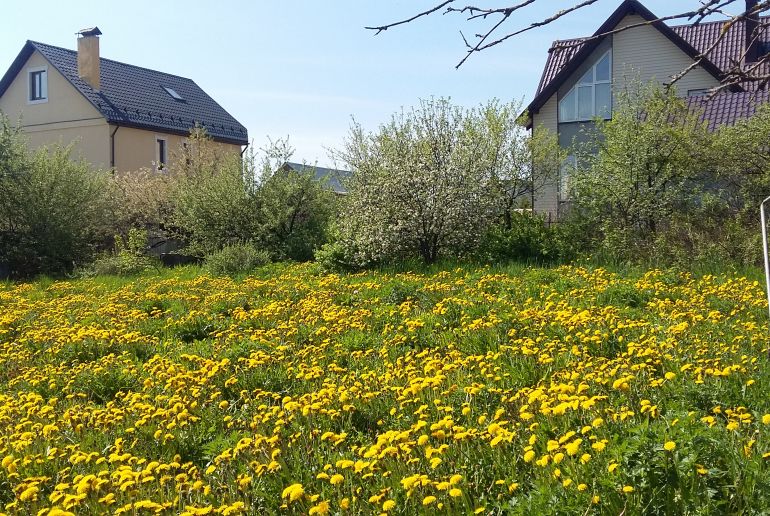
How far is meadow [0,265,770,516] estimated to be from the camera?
3.15 m

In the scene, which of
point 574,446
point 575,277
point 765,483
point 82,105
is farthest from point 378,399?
point 82,105

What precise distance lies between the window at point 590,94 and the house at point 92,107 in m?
14.1

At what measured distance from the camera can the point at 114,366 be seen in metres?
6.67

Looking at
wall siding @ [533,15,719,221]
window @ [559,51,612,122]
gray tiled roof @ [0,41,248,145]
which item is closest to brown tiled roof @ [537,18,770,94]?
wall siding @ [533,15,719,221]

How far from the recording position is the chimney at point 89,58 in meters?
30.1

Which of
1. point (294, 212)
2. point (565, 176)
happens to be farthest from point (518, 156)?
point (294, 212)

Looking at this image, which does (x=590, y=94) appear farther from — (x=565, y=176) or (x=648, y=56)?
(x=565, y=176)

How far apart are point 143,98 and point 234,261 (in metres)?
19.6

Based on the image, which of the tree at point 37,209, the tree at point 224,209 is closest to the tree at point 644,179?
the tree at point 224,209

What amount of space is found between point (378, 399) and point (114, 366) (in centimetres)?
290

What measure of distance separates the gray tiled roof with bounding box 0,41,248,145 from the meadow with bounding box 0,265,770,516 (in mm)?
22436

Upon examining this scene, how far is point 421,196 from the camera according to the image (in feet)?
45.8

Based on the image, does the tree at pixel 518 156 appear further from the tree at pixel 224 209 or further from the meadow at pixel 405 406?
the meadow at pixel 405 406

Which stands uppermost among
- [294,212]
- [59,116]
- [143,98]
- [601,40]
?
[143,98]
